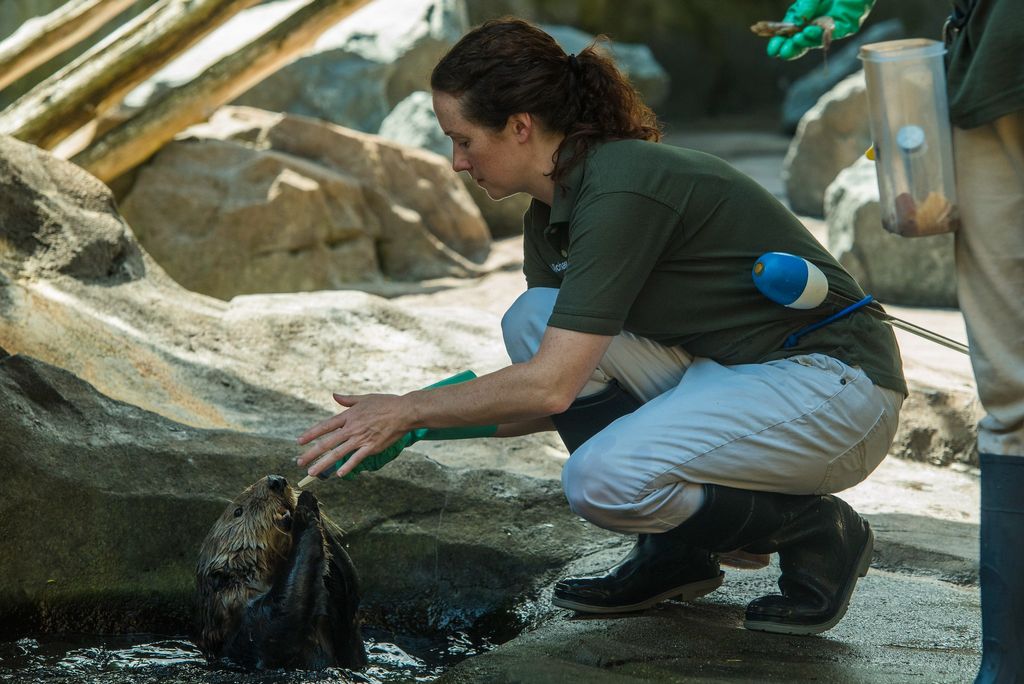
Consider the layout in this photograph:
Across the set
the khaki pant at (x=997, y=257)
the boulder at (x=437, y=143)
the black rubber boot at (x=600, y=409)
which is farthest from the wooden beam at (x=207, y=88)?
the khaki pant at (x=997, y=257)

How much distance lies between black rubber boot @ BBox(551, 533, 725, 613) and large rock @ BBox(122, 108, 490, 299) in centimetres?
597

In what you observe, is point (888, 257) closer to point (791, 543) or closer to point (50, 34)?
point (50, 34)

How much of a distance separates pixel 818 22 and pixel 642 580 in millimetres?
1347

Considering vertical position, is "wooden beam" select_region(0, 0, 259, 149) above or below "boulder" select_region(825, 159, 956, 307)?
above

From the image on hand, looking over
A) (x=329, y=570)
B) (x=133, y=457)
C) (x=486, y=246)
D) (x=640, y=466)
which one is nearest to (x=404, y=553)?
(x=329, y=570)

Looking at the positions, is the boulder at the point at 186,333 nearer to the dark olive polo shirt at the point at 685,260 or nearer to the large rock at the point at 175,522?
the large rock at the point at 175,522

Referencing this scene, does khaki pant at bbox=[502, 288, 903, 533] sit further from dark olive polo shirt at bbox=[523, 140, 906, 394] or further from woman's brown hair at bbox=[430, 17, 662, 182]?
Answer: woman's brown hair at bbox=[430, 17, 662, 182]

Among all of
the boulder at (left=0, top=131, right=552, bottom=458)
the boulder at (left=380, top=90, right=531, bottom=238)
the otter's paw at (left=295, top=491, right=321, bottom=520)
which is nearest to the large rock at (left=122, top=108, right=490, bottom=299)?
the boulder at (left=380, top=90, right=531, bottom=238)

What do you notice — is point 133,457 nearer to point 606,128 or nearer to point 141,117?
point 606,128

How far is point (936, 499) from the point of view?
4.47 m

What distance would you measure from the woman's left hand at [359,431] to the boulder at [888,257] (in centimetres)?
646

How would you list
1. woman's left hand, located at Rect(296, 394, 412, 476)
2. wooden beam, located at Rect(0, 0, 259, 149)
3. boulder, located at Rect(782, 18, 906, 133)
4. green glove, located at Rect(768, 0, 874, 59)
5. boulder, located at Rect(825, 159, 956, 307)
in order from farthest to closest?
boulder, located at Rect(782, 18, 906, 133) → boulder, located at Rect(825, 159, 956, 307) → wooden beam, located at Rect(0, 0, 259, 149) → green glove, located at Rect(768, 0, 874, 59) → woman's left hand, located at Rect(296, 394, 412, 476)

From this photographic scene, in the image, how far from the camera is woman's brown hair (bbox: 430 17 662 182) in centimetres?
270

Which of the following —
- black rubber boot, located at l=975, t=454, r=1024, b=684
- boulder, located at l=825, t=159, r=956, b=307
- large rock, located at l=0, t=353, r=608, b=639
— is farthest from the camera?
boulder, located at l=825, t=159, r=956, b=307
